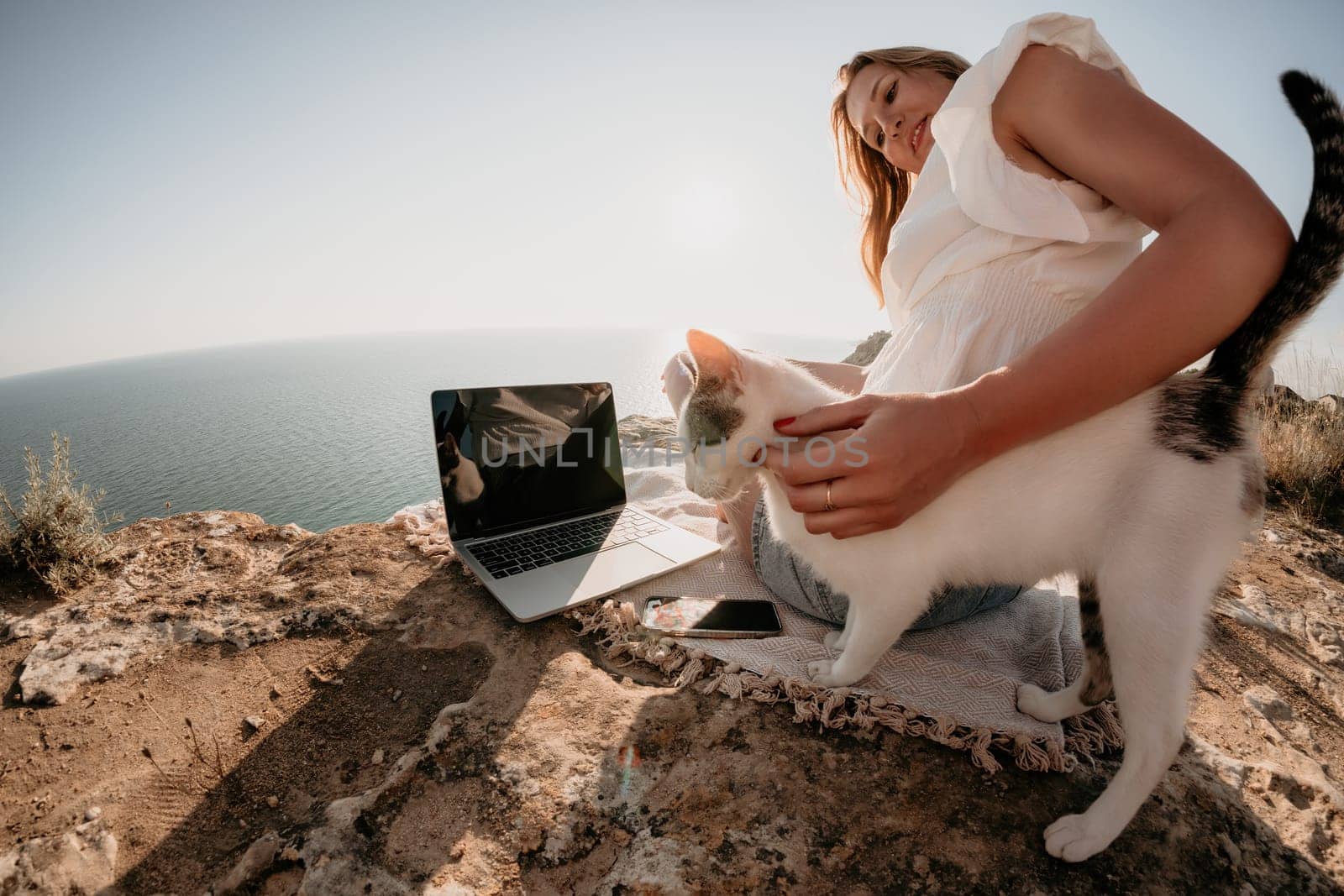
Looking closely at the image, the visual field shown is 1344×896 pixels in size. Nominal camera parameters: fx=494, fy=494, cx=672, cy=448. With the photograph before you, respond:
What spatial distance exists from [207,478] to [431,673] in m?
2.62

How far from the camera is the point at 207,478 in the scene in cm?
287

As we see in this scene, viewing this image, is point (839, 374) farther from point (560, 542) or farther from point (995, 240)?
point (560, 542)

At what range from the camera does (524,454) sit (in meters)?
2.03

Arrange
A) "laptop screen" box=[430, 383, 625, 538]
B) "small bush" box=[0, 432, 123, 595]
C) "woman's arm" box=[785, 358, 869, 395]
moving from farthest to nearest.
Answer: "woman's arm" box=[785, 358, 869, 395]
"laptop screen" box=[430, 383, 625, 538]
"small bush" box=[0, 432, 123, 595]

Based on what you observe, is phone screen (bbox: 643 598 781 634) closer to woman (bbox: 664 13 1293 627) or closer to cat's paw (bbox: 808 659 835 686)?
cat's paw (bbox: 808 659 835 686)

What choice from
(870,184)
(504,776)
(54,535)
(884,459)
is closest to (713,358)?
(884,459)

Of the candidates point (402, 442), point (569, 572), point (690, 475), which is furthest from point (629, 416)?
point (690, 475)

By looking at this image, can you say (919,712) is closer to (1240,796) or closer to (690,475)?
(1240,796)

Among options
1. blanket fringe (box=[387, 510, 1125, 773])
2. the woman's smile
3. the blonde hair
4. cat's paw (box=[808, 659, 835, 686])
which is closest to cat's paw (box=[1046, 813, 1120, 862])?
blanket fringe (box=[387, 510, 1125, 773])

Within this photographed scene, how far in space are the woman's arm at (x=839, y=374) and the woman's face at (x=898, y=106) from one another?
81 cm

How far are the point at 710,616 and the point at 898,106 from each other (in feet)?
5.94

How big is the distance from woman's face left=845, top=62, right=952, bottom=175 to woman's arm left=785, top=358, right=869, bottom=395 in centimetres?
81

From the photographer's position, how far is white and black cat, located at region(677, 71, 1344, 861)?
93 centimetres

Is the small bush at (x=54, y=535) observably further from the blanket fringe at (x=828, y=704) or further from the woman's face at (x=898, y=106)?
the woman's face at (x=898, y=106)
